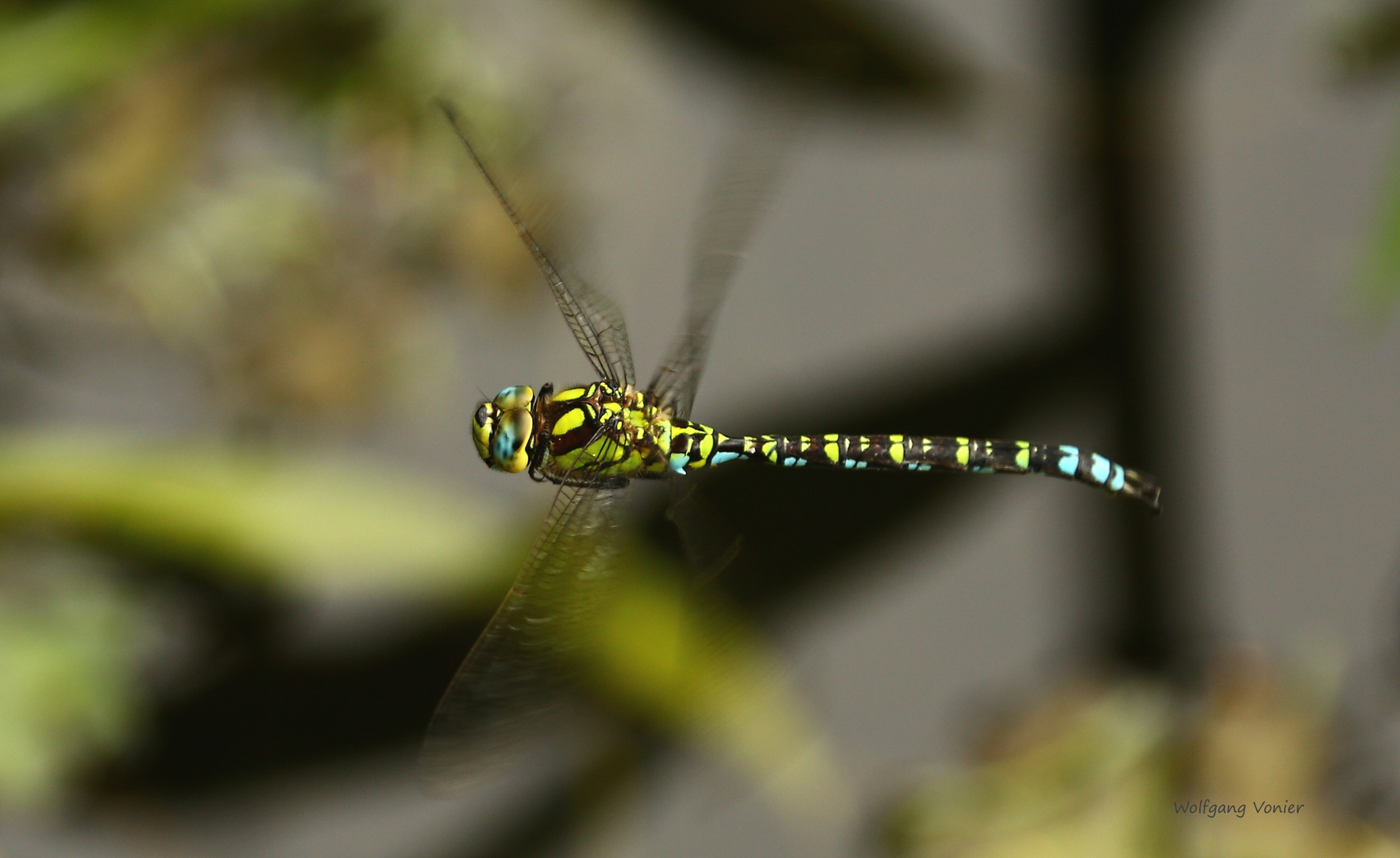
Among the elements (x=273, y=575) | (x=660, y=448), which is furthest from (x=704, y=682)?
(x=273, y=575)

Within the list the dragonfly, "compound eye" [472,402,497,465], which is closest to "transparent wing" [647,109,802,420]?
the dragonfly

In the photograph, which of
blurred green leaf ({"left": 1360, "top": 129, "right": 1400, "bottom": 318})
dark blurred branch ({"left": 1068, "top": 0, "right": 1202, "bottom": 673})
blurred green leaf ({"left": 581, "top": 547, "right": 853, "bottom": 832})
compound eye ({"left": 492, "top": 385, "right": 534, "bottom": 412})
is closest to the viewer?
blurred green leaf ({"left": 1360, "top": 129, "right": 1400, "bottom": 318})

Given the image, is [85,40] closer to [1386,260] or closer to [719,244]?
[719,244]

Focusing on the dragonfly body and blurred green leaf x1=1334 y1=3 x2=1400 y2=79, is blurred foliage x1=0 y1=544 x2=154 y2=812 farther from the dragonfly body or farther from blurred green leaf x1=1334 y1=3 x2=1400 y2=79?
blurred green leaf x1=1334 y1=3 x2=1400 y2=79

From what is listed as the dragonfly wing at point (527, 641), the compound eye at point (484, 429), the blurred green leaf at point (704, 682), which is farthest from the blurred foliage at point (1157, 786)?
the compound eye at point (484, 429)

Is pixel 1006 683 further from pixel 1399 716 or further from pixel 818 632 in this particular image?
pixel 1399 716

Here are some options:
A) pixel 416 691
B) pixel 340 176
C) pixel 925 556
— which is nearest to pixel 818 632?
pixel 925 556

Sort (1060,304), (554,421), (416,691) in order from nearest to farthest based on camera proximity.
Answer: (554,421), (416,691), (1060,304)
